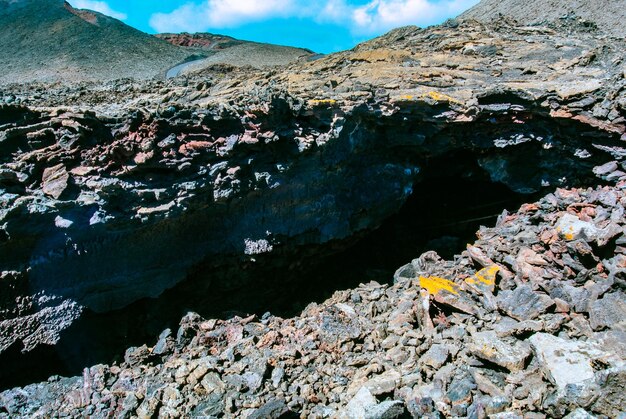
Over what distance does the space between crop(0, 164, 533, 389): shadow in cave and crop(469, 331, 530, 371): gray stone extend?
2346 mm

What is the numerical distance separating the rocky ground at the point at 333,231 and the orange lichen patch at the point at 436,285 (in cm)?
4

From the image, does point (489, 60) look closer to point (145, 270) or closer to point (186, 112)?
point (186, 112)

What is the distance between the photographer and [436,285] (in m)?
5.39

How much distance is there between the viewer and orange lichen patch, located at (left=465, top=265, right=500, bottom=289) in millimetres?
5145

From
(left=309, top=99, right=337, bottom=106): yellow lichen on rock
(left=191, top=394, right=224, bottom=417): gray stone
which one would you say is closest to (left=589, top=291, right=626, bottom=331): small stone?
(left=191, top=394, right=224, bottom=417): gray stone

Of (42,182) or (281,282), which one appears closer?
(42,182)

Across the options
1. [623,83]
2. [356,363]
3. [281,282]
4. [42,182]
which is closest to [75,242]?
[42,182]

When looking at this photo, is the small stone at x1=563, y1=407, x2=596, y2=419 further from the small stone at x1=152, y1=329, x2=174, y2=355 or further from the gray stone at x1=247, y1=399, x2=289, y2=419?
the small stone at x1=152, y1=329, x2=174, y2=355

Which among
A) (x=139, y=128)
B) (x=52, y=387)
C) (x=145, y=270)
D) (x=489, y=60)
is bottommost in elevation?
(x=52, y=387)

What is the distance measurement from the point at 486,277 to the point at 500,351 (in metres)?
1.51

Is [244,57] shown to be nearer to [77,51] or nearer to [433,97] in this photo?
[77,51]

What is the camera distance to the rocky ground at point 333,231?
3969 mm

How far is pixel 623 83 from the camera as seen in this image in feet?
19.2

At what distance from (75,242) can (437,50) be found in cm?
698
